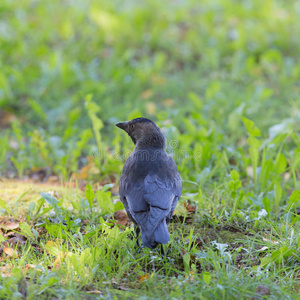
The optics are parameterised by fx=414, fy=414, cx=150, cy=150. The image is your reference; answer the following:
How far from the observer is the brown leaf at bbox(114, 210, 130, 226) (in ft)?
12.6

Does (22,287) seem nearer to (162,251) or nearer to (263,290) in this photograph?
(162,251)

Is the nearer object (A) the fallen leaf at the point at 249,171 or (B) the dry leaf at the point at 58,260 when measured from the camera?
(B) the dry leaf at the point at 58,260

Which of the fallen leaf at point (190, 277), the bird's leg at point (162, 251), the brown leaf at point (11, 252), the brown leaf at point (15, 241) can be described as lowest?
the fallen leaf at point (190, 277)

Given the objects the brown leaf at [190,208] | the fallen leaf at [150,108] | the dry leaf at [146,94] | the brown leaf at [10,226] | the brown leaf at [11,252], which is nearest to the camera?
the brown leaf at [11,252]

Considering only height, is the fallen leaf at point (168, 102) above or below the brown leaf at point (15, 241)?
above

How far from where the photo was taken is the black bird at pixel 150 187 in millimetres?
2998

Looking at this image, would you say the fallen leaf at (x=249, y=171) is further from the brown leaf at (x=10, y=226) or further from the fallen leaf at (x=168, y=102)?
the brown leaf at (x=10, y=226)

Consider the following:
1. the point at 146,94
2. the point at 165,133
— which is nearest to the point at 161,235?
the point at 165,133

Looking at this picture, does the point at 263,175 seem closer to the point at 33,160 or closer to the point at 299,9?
the point at 33,160

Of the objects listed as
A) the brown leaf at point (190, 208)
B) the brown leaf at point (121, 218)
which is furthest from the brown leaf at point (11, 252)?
the brown leaf at point (190, 208)

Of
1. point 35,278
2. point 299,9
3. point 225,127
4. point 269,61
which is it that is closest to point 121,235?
point 35,278

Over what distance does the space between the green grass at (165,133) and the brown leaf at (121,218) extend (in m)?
0.07

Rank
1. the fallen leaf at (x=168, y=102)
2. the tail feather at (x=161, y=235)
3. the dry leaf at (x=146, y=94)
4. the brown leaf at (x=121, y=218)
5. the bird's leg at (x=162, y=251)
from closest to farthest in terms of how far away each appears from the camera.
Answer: the tail feather at (x=161, y=235) < the bird's leg at (x=162, y=251) < the brown leaf at (x=121, y=218) < the fallen leaf at (x=168, y=102) < the dry leaf at (x=146, y=94)

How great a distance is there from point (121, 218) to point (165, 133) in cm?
151
